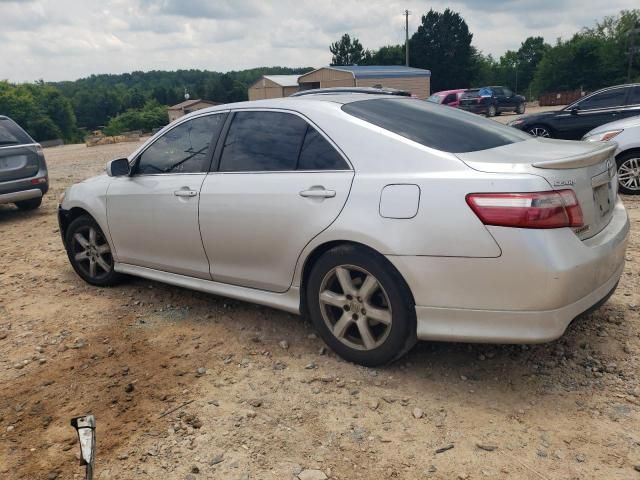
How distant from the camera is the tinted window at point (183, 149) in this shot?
13.4 feet

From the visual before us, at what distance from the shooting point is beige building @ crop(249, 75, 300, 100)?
160 feet

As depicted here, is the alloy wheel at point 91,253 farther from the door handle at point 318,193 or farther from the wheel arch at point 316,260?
the door handle at point 318,193

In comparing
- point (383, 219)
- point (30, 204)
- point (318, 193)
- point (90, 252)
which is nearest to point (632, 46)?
point (30, 204)

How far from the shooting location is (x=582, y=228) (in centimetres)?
288

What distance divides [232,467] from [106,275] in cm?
301

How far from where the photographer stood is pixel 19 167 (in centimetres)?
862

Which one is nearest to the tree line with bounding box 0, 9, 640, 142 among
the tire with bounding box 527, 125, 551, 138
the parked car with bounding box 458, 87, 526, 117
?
the parked car with bounding box 458, 87, 526, 117

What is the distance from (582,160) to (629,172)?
18.1ft

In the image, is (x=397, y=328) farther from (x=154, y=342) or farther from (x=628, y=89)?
(x=628, y=89)

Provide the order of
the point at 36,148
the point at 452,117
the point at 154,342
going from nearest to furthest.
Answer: the point at 452,117 → the point at 154,342 → the point at 36,148

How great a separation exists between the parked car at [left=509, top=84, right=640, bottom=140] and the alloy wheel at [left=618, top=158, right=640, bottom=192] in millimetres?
2819

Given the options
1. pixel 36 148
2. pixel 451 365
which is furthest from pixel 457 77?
pixel 451 365

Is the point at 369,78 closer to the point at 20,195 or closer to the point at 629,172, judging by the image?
the point at 629,172

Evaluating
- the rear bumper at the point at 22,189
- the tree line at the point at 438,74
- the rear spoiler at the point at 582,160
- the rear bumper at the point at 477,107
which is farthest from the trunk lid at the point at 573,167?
the tree line at the point at 438,74
